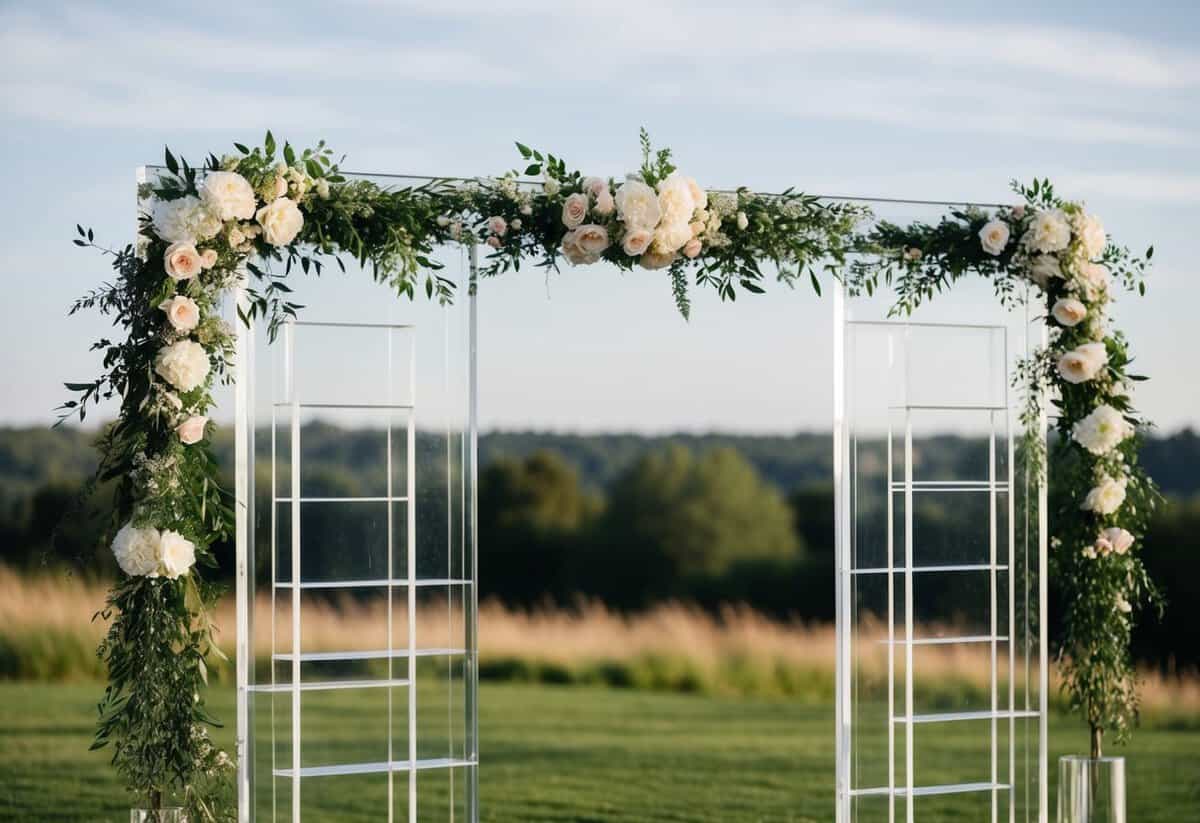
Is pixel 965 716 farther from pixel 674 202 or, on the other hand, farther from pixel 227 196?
pixel 227 196

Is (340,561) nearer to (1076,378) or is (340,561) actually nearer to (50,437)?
(1076,378)

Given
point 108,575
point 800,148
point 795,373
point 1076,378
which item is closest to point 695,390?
point 795,373

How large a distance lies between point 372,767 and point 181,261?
5.65ft

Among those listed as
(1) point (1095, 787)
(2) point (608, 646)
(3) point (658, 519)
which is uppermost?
(3) point (658, 519)

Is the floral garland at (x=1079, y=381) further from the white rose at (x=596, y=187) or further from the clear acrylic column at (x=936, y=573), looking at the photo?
the white rose at (x=596, y=187)

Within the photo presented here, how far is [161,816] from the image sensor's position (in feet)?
14.2

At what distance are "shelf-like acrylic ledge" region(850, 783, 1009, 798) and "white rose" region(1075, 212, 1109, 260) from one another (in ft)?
6.48

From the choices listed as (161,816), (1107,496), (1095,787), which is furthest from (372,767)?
(1107,496)

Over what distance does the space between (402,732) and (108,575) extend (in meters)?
7.62

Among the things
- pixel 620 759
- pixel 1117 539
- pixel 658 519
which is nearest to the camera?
pixel 1117 539

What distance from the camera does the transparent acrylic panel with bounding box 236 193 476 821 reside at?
4.64 meters

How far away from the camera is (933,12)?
33.9ft

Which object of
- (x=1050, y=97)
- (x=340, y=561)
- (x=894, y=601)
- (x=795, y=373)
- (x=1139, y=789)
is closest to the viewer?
(x=340, y=561)

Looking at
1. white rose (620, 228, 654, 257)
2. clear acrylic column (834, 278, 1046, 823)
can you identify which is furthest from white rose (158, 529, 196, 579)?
clear acrylic column (834, 278, 1046, 823)
